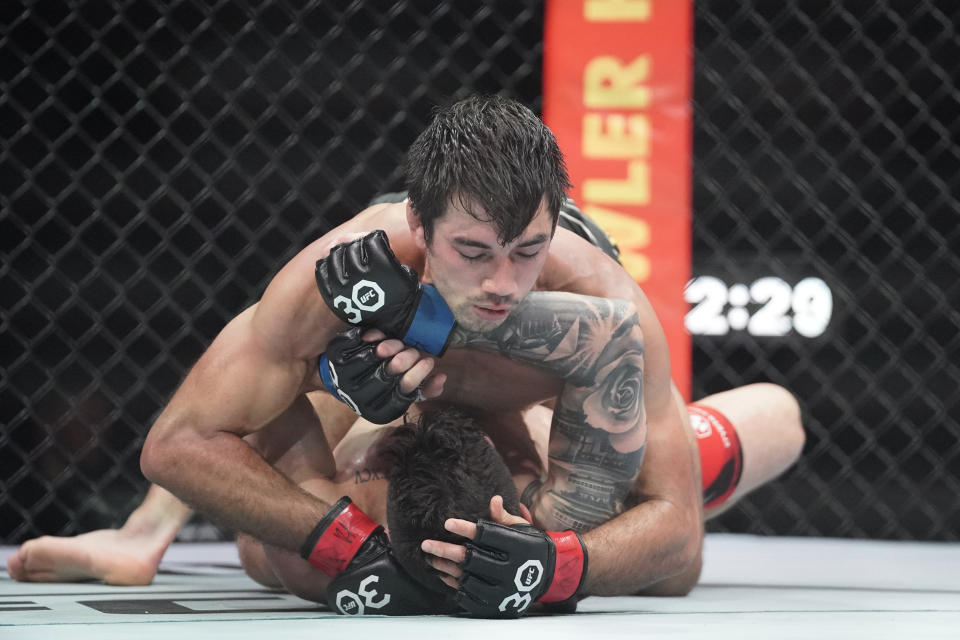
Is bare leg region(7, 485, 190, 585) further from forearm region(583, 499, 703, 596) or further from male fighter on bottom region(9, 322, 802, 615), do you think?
forearm region(583, 499, 703, 596)

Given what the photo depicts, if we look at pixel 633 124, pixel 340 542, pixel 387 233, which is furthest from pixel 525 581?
pixel 633 124

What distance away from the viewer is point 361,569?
1.20m

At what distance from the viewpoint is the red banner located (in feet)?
7.92

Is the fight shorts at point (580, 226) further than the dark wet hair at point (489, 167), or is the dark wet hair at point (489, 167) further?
the fight shorts at point (580, 226)

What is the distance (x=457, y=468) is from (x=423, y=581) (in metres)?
0.14

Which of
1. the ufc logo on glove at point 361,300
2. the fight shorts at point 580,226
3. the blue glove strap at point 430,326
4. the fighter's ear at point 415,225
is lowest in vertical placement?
the blue glove strap at point 430,326

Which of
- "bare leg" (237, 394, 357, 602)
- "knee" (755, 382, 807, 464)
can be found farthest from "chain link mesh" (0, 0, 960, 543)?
"bare leg" (237, 394, 357, 602)

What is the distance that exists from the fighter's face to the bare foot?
70cm

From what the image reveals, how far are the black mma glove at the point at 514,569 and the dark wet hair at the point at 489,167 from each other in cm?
30

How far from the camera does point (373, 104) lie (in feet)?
9.55

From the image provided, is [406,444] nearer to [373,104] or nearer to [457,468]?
[457,468]

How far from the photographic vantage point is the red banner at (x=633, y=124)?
2414 millimetres

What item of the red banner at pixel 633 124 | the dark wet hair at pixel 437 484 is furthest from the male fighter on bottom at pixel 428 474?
the red banner at pixel 633 124

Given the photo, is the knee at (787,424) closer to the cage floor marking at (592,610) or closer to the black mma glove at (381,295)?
the cage floor marking at (592,610)
